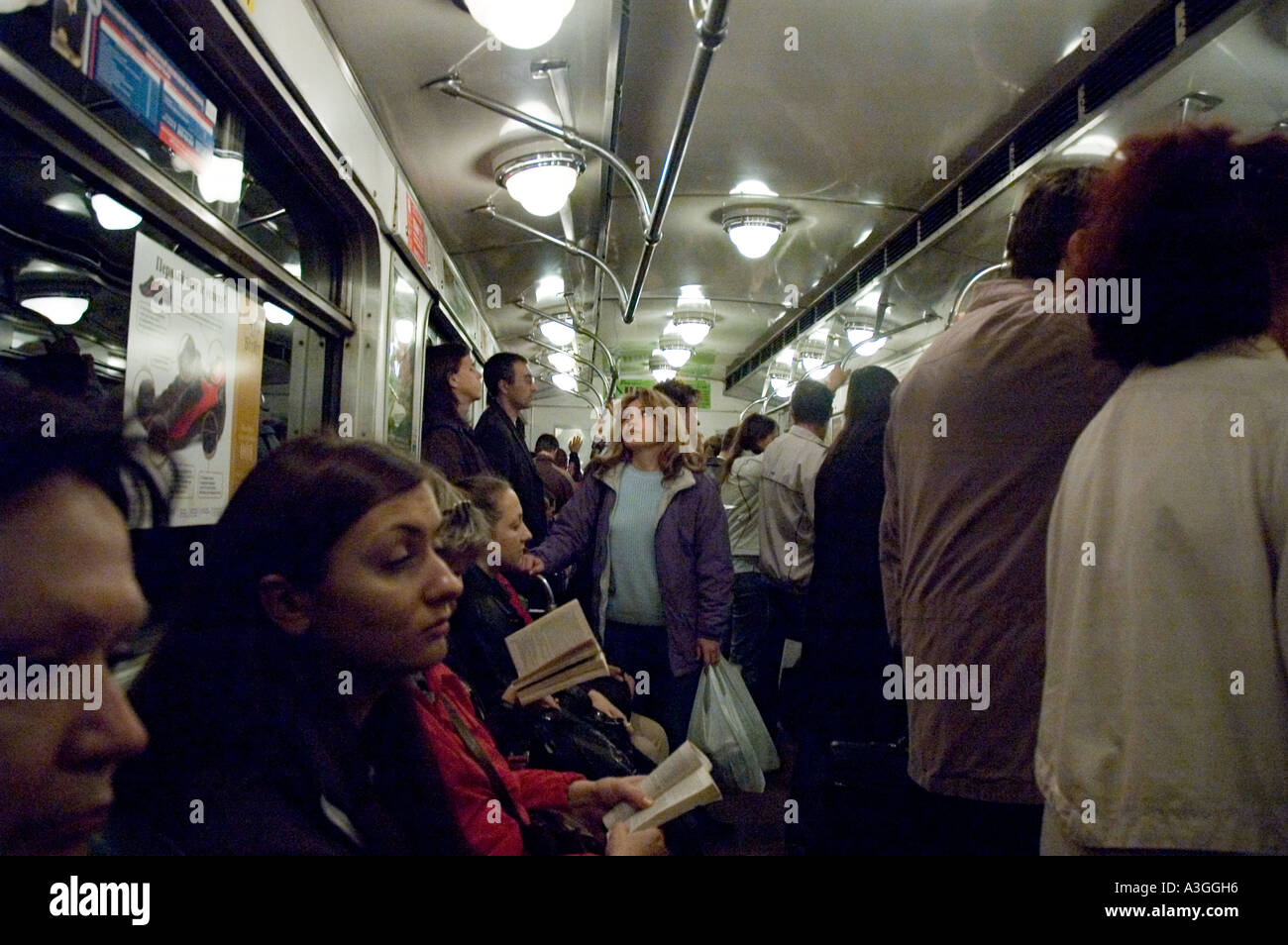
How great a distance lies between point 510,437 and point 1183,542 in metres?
2.37

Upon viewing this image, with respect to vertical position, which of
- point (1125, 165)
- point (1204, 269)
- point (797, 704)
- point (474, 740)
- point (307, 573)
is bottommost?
point (797, 704)

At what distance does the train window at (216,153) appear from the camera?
113cm

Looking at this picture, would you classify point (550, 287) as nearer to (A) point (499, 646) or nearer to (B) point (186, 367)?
(A) point (499, 646)

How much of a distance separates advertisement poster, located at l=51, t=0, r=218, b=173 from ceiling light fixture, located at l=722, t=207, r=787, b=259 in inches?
92.3

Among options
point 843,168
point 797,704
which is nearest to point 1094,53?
point 843,168

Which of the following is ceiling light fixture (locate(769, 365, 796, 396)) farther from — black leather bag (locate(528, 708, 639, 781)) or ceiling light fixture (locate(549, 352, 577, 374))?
black leather bag (locate(528, 708, 639, 781))

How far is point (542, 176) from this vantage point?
2.91 metres

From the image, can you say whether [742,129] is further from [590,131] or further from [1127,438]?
[1127,438]

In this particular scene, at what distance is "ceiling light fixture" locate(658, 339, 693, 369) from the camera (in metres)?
6.41

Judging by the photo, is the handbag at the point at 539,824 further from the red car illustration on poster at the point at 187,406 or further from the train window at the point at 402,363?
the train window at the point at 402,363

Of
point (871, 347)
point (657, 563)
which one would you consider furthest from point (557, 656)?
point (871, 347)

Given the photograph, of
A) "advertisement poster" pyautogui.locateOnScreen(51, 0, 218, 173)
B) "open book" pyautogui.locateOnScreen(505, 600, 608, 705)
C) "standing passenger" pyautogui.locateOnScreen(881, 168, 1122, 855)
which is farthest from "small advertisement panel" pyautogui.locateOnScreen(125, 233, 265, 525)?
"standing passenger" pyautogui.locateOnScreen(881, 168, 1122, 855)

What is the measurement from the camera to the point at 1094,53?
2.26m

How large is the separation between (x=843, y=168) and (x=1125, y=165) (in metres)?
2.25
